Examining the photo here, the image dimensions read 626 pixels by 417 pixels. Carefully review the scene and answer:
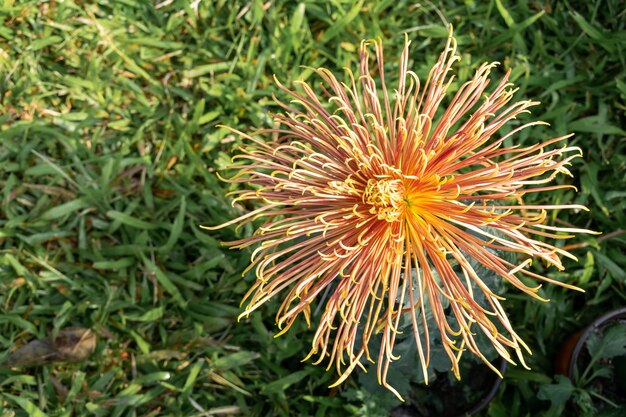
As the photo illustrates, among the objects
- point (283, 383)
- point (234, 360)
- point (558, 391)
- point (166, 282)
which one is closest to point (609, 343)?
point (558, 391)

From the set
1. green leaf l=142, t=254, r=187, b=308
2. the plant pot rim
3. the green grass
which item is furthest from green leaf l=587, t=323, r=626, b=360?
green leaf l=142, t=254, r=187, b=308

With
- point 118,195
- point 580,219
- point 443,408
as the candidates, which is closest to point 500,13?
point 580,219

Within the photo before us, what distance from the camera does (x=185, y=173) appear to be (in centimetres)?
194

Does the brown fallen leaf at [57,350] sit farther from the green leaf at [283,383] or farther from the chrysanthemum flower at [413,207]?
the chrysanthemum flower at [413,207]

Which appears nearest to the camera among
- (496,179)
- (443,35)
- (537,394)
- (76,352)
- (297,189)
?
(496,179)

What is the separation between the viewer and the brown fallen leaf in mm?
1829

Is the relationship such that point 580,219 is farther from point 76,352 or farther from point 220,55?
point 76,352

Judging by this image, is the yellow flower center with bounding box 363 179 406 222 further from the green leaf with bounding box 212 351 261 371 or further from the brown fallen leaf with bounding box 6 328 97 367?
the brown fallen leaf with bounding box 6 328 97 367

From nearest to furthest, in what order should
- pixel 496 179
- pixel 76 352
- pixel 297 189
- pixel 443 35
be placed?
pixel 496 179 → pixel 297 189 → pixel 76 352 → pixel 443 35

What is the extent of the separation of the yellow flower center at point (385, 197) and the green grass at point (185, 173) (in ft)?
2.78

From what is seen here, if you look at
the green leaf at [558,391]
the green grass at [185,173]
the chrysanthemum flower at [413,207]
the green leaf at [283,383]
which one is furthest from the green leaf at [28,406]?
the green leaf at [558,391]

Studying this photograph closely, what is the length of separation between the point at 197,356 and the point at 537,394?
101 centimetres

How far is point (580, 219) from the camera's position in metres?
1.88

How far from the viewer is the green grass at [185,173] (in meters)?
1.81
